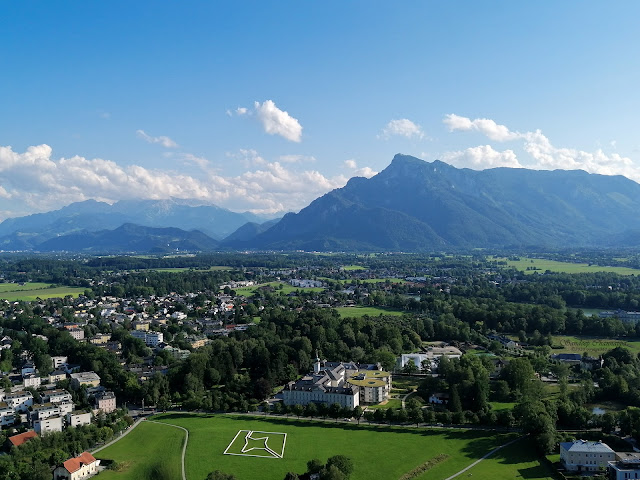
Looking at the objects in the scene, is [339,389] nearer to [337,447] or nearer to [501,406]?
[337,447]

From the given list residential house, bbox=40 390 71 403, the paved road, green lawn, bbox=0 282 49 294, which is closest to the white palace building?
the paved road

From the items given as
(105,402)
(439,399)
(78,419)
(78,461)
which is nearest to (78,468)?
(78,461)

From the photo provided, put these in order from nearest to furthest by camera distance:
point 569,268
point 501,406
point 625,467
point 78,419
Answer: point 625,467 → point 78,419 → point 501,406 → point 569,268

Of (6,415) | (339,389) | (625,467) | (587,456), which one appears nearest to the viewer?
(625,467)

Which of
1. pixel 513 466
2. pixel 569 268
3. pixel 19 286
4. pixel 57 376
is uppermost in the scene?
pixel 569 268

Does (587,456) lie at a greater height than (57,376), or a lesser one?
greater

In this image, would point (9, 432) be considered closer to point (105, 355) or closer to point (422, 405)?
point (105, 355)

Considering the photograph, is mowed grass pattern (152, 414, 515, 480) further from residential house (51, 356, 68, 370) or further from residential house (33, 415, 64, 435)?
residential house (51, 356, 68, 370)
